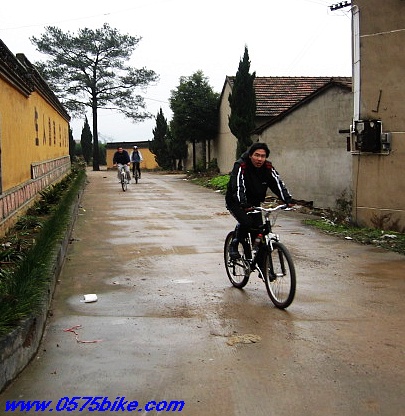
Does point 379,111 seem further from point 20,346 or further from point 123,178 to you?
point 123,178

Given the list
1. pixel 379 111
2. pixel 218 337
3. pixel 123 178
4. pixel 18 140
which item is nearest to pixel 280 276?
pixel 218 337

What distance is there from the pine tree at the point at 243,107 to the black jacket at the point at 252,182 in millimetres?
17568

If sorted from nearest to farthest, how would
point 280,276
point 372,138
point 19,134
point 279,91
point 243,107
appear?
1. point 280,276
2. point 372,138
3. point 19,134
4. point 243,107
5. point 279,91

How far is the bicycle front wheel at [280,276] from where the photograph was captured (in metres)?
5.52

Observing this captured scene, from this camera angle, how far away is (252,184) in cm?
600

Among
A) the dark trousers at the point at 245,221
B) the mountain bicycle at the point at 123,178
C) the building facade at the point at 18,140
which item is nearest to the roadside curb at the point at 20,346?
the dark trousers at the point at 245,221

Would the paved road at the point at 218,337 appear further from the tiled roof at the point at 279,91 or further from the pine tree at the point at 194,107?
the pine tree at the point at 194,107

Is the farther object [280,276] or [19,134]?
[19,134]

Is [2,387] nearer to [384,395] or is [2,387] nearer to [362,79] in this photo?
[384,395]

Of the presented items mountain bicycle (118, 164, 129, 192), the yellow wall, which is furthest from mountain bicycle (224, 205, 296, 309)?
mountain bicycle (118, 164, 129, 192)

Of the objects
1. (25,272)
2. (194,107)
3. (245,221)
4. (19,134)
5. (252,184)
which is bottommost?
(25,272)

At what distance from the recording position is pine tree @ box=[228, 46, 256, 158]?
934 inches

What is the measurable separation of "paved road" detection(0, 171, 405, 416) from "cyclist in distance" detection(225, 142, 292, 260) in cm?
93

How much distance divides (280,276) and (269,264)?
24 cm
